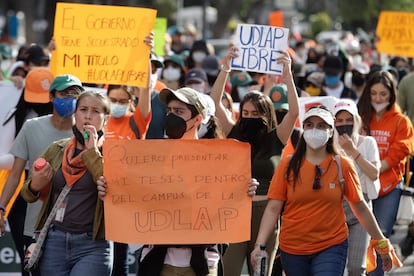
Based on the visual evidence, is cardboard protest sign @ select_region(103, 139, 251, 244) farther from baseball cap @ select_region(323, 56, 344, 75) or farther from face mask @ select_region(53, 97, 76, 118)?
baseball cap @ select_region(323, 56, 344, 75)

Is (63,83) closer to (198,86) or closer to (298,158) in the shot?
(298,158)

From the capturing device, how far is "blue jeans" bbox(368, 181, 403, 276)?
29.2 feet

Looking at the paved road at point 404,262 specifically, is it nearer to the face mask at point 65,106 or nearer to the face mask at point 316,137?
the face mask at point 316,137

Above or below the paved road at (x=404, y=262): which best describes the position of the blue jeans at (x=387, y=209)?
above

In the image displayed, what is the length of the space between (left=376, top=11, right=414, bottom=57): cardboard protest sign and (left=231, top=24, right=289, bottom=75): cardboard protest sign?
7.03m

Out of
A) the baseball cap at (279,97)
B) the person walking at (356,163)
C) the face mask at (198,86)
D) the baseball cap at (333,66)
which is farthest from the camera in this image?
the baseball cap at (333,66)

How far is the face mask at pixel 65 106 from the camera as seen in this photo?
7.41 meters

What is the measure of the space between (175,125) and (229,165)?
1.21ft

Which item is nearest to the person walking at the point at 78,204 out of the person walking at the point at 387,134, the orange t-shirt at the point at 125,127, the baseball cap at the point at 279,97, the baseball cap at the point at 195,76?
the orange t-shirt at the point at 125,127

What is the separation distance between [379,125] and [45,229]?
3.41m

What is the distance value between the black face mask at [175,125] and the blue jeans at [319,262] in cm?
105

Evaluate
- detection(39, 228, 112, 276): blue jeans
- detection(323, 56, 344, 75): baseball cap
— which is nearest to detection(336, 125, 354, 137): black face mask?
detection(39, 228, 112, 276): blue jeans

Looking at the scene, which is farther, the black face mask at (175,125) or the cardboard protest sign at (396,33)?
the cardboard protest sign at (396,33)

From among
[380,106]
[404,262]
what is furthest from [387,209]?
[404,262]
